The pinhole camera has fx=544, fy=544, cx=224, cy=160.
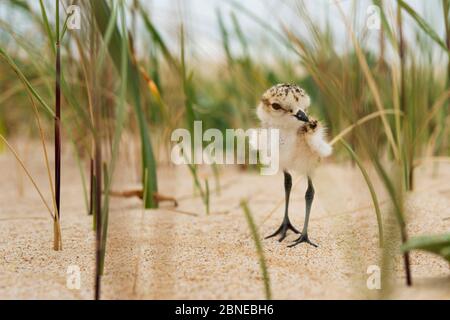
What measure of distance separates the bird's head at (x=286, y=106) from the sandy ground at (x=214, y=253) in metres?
0.30

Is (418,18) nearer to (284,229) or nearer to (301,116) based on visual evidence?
(301,116)

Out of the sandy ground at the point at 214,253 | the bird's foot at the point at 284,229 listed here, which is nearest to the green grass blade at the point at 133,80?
the sandy ground at the point at 214,253

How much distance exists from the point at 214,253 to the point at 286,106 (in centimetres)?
48

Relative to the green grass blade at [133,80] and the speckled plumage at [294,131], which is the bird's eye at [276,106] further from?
the green grass blade at [133,80]

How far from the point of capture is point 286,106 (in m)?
1.60

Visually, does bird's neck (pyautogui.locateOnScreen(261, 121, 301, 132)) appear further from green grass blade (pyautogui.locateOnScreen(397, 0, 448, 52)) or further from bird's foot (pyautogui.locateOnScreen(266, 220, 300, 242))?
green grass blade (pyautogui.locateOnScreen(397, 0, 448, 52))

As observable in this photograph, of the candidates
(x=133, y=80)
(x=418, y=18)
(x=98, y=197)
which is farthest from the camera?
(x=133, y=80)

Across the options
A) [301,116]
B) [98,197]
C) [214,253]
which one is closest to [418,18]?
[301,116]

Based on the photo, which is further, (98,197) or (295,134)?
(295,134)

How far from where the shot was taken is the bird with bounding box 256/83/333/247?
159 cm

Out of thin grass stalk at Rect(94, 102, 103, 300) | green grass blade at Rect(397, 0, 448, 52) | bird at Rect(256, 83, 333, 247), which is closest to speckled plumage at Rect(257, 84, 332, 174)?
bird at Rect(256, 83, 333, 247)

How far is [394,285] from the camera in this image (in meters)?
1.22

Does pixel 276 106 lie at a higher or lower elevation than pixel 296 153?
higher
